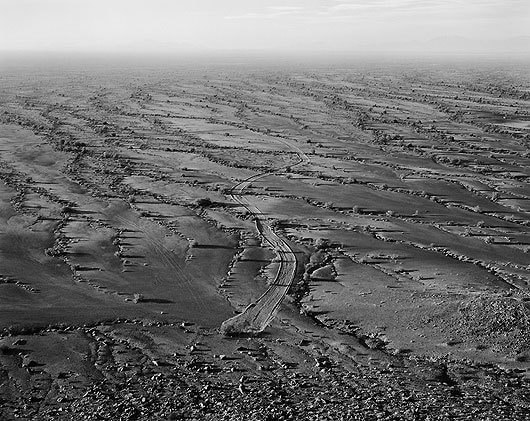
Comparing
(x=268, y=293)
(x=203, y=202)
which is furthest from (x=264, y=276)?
(x=203, y=202)

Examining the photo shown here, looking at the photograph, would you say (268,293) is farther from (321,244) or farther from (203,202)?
(203,202)

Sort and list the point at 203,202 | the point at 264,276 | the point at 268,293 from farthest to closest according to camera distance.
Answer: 1. the point at 203,202
2. the point at 264,276
3. the point at 268,293

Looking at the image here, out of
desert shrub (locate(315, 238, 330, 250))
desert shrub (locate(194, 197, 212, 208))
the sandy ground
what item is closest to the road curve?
the sandy ground

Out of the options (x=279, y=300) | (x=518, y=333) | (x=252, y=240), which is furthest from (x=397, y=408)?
(x=252, y=240)

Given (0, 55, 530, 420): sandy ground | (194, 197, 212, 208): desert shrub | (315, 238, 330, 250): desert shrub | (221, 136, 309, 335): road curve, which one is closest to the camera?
(0, 55, 530, 420): sandy ground

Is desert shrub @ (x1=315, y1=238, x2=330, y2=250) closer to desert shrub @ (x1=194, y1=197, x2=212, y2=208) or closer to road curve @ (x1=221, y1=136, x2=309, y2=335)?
road curve @ (x1=221, y1=136, x2=309, y2=335)

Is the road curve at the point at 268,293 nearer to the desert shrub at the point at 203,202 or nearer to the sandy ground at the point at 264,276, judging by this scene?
the sandy ground at the point at 264,276
